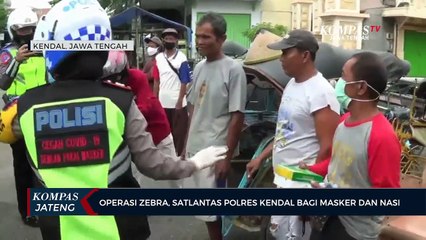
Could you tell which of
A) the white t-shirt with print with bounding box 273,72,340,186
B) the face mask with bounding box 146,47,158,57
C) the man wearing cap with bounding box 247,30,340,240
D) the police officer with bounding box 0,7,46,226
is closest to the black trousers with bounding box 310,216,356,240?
the man wearing cap with bounding box 247,30,340,240

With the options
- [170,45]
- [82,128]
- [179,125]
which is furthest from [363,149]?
[170,45]

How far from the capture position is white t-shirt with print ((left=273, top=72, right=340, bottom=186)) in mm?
2961

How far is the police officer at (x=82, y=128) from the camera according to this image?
173 cm

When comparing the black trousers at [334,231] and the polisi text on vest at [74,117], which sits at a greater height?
the polisi text on vest at [74,117]

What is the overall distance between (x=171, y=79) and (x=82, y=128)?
16.1 feet

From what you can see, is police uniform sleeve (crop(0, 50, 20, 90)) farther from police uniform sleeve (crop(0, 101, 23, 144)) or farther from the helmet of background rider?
police uniform sleeve (crop(0, 101, 23, 144))

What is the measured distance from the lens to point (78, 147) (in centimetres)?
173

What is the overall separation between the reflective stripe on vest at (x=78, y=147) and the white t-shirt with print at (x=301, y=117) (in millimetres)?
1459

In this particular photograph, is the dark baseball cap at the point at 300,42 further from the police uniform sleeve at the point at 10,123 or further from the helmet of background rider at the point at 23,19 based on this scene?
the helmet of background rider at the point at 23,19

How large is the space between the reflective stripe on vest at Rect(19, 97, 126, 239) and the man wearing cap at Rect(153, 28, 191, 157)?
4.49 m

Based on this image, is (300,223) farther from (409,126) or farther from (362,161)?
(409,126)

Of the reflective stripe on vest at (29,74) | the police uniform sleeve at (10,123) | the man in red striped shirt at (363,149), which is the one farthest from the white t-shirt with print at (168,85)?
the police uniform sleeve at (10,123)

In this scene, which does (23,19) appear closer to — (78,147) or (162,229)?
(162,229)

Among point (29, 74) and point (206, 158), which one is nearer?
point (206, 158)
